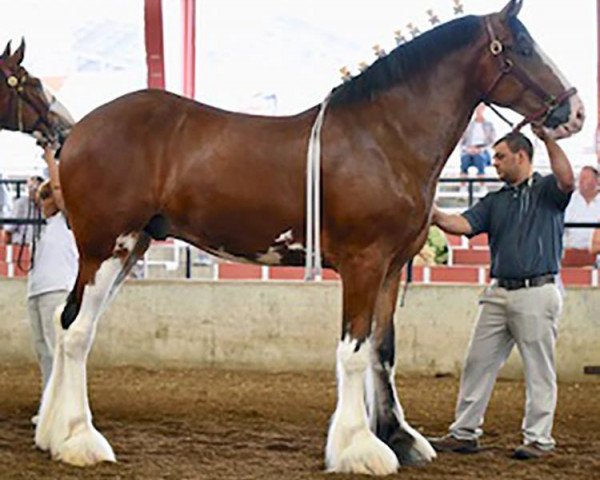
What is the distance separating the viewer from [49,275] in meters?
7.74

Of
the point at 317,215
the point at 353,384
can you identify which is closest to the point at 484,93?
the point at 317,215

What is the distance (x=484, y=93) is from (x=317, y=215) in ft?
3.82

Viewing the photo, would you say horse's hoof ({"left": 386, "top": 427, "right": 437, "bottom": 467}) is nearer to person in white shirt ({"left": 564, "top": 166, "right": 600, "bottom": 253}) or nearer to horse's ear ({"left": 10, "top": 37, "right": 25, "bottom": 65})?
horse's ear ({"left": 10, "top": 37, "right": 25, "bottom": 65})

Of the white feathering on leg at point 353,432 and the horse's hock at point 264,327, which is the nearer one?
the white feathering on leg at point 353,432

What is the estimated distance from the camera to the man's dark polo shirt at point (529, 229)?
6684mm

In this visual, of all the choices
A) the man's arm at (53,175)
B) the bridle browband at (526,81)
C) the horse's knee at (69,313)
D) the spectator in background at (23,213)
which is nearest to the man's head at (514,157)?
the bridle browband at (526,81)

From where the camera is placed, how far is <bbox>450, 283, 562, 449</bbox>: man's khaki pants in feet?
21.8

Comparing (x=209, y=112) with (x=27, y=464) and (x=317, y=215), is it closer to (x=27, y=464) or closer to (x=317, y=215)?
(x=317, y=215)

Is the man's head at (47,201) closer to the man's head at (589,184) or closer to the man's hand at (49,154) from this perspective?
the man's hand at (49,154)

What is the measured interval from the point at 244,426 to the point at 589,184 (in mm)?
4821

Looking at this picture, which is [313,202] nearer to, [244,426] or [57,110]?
[244,426]

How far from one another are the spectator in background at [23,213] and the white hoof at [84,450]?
329 cm

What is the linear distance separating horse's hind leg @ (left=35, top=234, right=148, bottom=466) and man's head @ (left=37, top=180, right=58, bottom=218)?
4.36 ft

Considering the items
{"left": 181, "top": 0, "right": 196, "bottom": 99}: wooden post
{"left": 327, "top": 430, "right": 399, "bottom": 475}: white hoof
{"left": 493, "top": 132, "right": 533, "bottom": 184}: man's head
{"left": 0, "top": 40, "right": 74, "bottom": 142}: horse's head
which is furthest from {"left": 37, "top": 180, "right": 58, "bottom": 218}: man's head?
{"left": 181, "top": 0, "right": 196, "bottom": 99}: wooden post
